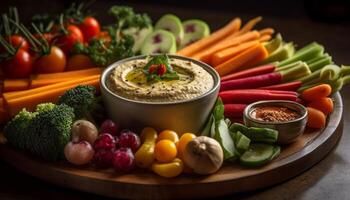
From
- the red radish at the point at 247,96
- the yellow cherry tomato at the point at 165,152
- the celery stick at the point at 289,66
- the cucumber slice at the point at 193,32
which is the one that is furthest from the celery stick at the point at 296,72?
the yellow cherry tomato at the point at 165,152

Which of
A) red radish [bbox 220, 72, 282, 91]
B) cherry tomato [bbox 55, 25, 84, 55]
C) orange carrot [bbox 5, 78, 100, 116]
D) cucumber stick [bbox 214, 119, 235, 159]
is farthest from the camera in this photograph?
cherry tomato [bbox 55, 25, 84, 55]

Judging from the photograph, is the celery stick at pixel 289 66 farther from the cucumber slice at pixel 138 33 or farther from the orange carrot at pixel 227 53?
the cucumber slice at pixel 138 33

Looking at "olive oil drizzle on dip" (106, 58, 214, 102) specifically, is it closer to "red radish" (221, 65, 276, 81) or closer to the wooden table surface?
"red radish" (221, 65, 276, 81)

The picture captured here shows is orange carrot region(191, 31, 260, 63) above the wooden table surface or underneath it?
above

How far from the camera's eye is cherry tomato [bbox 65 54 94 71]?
3062mm

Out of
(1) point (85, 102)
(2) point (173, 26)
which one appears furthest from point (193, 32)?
(1) point (85, 102)

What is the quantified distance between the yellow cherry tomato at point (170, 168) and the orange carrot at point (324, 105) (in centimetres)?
65

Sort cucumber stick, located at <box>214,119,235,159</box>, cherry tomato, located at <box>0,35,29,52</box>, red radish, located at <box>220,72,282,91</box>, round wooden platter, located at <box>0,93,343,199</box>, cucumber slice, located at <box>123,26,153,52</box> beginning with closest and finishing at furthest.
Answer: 1. round wooden platter, located at <box>0,93,343,199</box>
2. cucumber stick, located at <box>214,119,235,159</box>
3. red radish, located at <box>220,72,282,91</box>
4. cherry tomato, located at <box>0,35,29,52</box>
5. cucumber slice, located at <box>123,26,153,52</box>

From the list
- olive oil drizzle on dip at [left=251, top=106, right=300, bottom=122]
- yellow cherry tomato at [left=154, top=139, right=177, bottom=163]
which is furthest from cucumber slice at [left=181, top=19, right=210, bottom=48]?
yellow cherry tomato at [left=154, top=139, right=177, bottom=163]

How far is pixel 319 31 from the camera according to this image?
359 centimetres

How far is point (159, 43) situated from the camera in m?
3.14

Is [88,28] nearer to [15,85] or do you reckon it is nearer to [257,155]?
[15,85]

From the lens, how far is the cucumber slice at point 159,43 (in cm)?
311

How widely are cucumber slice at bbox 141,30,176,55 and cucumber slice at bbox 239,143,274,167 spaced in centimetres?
84
